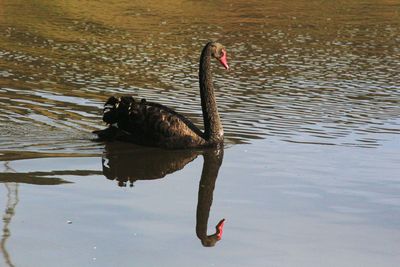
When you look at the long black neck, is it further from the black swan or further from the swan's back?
the swan's back

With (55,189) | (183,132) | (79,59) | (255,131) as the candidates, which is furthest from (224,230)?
(79,59)

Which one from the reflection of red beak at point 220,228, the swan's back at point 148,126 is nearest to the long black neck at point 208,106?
the swan's back at point 148,126

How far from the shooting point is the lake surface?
600 cm

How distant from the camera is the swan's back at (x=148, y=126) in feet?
30.1

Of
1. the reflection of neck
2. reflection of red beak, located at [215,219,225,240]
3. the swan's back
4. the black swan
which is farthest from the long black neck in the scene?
reflection of red beak, located at [215,219,225,240]

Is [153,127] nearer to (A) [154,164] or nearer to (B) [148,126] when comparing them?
(B) [148,126]

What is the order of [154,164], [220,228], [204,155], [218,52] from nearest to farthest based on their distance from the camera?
1. [220,228]
2. [154,164]
3. [204,155]
4. [218,52]

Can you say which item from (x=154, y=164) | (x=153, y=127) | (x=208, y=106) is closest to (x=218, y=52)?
(x=208, y=106)

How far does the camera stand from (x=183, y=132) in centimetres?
920

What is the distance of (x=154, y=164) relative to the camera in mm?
8664

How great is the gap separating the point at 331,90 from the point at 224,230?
6443 millimetres

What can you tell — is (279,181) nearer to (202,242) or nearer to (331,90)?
(202,242)

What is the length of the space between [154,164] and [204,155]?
64 centimetres

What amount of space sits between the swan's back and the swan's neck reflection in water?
83mm
